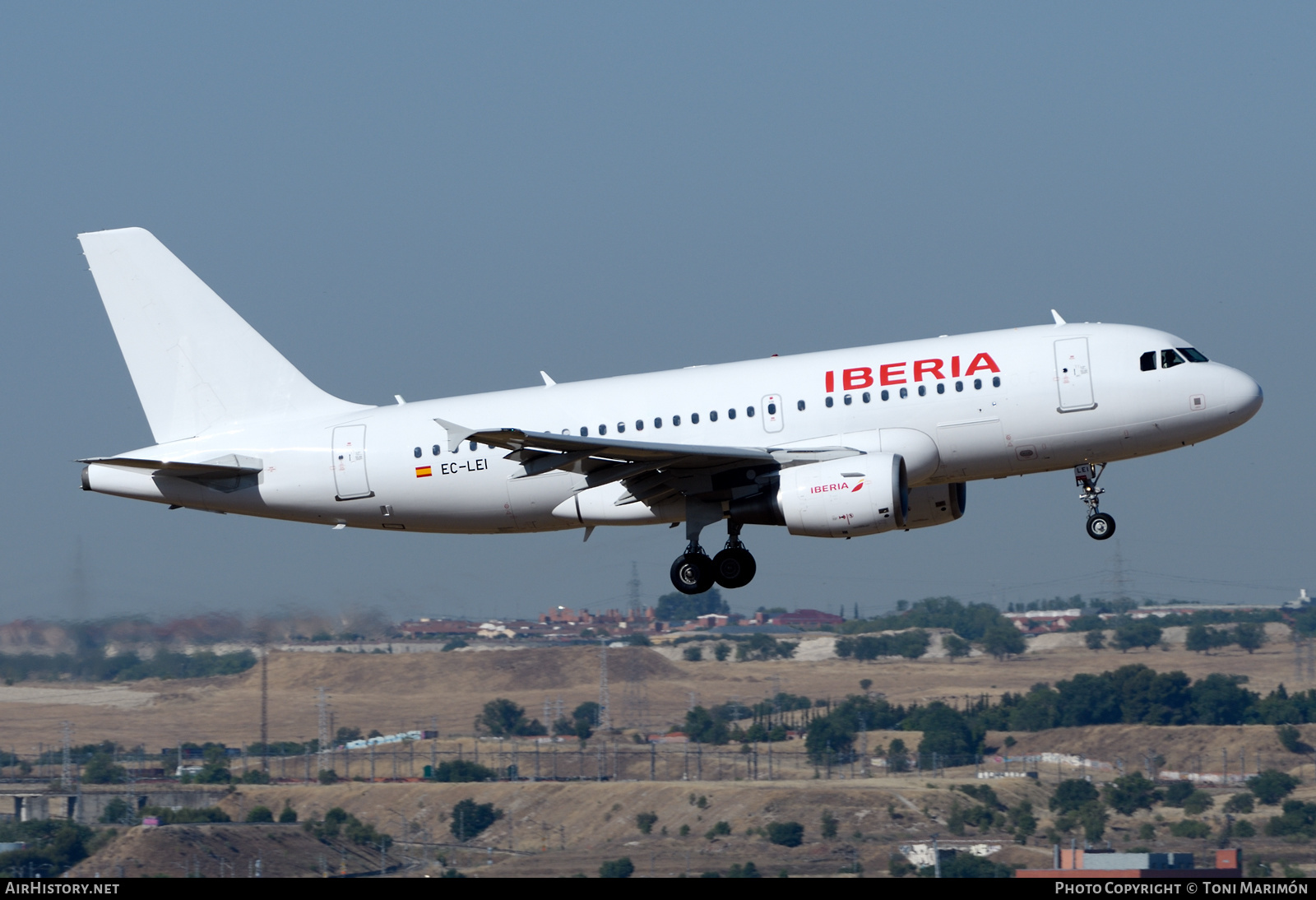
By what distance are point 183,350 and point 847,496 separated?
17643 mm

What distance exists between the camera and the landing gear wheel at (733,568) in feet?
117

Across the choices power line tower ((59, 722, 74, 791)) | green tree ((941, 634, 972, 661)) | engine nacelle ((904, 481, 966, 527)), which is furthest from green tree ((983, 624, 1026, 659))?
engine nacelle ((904, 481, 966, 527))

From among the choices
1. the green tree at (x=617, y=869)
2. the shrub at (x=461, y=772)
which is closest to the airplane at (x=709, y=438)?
the green tree at (x=617, y=869)

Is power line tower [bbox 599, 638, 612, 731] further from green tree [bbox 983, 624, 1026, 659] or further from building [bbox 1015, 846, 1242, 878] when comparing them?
green tree [bbox 983, 624, 1026, 659]

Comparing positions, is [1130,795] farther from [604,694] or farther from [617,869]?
[604,694]

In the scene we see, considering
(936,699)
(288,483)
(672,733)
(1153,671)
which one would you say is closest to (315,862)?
(672,733)

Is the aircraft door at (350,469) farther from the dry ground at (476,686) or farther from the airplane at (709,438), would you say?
the dry ground at (476,686)

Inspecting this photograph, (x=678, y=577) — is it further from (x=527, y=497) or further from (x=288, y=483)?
(x=288, y=483)

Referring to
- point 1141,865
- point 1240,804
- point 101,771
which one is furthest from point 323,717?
point 1240,804

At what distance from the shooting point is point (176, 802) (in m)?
80.4

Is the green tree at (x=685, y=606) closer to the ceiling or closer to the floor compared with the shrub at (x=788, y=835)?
closer to the ceiling

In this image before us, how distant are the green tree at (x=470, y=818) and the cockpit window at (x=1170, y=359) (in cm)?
5471

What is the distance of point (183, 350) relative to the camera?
39.8 m

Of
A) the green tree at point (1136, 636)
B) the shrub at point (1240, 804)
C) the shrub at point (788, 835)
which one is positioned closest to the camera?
the shrub at point (788, 835)
